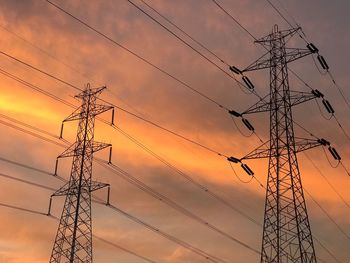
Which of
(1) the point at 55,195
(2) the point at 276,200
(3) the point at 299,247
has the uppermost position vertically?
(1) the point at 55,195

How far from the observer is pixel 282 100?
38.5 meters

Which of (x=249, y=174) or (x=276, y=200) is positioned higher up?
(x=249, y=174)

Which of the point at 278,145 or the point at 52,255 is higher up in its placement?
the point at 278,145

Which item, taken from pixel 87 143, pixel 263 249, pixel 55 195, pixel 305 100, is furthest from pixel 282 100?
pixel 55 195

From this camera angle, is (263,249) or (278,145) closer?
(263,249)

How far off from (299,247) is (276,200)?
342cm

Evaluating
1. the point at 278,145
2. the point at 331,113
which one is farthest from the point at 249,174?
the point at 331,113

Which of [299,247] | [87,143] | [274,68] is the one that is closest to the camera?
[299,247]

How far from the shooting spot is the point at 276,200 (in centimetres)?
3416

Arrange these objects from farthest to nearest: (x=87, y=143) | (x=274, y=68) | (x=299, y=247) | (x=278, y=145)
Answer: (x=87, y=143), (x=274, y=68), (x=278, y=145), (x=299, y=247)

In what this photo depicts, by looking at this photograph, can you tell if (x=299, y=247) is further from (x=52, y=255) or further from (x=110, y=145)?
(x=52, y=255)

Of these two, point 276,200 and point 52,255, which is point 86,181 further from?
point 276,200

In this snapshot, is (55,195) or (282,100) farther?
(55,195)

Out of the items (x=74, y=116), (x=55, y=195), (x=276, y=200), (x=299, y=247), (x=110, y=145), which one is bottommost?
(x=299, y=247)
